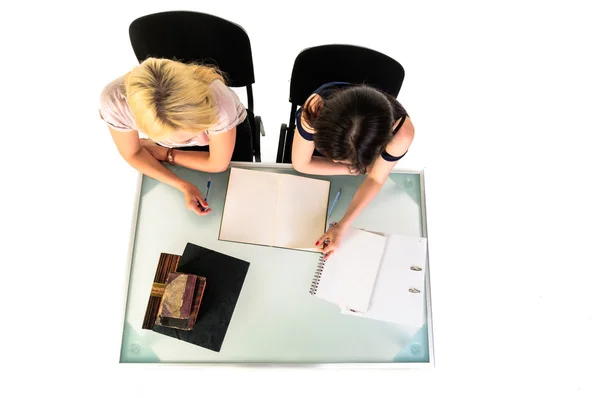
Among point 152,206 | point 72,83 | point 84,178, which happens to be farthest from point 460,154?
point 72,83

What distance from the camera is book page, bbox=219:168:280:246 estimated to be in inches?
42.9

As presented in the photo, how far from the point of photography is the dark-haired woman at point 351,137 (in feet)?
2.82

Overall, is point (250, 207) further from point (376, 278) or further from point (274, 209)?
point (376, 278)

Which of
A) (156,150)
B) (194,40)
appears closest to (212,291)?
(156,150)

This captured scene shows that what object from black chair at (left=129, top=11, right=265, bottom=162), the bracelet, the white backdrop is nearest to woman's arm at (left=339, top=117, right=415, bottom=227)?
black chair at (left=129, top=11, right=265, bottom=162)

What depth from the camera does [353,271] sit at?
41.6 inches

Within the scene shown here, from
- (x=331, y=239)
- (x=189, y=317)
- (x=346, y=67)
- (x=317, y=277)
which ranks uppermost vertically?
(x=346, y=67)

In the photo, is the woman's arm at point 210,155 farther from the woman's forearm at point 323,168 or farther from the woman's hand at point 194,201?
the woman's forearm at point 323,168

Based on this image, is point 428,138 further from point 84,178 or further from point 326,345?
point 84,178

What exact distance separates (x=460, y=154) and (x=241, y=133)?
130 cm

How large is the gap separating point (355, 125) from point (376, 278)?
1.57 feet

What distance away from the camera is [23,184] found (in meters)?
1.73

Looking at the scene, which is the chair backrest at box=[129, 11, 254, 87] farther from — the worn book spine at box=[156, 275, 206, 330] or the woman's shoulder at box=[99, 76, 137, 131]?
the worn book spine at box=[156, 275, 206, 330]

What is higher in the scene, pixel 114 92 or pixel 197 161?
pixel 114 92
